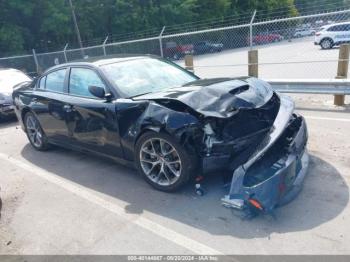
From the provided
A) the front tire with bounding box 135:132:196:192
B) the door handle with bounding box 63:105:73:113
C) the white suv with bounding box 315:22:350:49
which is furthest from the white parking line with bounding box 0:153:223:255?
the white suv with bounding box 315:22:350:49

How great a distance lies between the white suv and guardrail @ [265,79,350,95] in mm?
15045

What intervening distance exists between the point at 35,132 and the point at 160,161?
3278 millimetres

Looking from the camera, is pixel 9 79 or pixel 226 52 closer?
pixel 9 79

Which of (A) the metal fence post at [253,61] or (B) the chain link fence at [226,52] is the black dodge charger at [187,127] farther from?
(B) the chain link fence at [226,52]

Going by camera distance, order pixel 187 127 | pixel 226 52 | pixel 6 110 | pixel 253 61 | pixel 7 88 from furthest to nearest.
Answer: pixel 226 52 → pixel 7 88 → pixel 6 110 → pixel 253 61 → pixel 187 127

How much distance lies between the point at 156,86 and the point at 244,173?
1.81 m

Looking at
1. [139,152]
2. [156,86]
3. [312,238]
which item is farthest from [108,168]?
[312,238]

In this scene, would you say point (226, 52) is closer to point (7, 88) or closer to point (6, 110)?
point (7, 88)

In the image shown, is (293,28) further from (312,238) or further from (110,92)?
(312,238)

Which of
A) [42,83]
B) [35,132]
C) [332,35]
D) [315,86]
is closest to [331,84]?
[315,86]

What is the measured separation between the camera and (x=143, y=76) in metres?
4.45

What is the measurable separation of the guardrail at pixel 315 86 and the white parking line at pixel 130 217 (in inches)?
187

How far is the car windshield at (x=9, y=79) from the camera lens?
947cm

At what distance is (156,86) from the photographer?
433 cm
